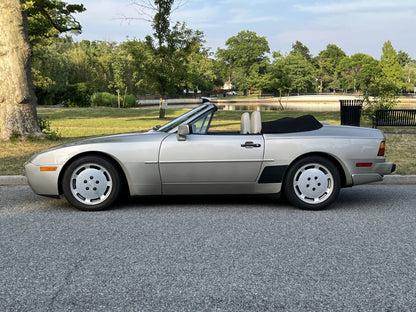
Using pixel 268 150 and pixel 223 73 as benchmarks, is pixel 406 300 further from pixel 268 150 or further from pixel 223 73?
pixel 223 73

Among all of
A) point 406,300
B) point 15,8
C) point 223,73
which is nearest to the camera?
point 406,300

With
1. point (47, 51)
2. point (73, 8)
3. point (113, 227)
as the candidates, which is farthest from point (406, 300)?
point (47, 51)

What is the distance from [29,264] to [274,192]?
9.62ft

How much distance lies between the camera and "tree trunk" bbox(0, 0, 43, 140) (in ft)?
36.4

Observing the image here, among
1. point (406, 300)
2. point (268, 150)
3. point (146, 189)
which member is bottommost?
point (406, 300)

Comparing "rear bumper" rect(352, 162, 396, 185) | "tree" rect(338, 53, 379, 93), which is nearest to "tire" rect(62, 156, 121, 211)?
"rear bumper" rect(352, 162, 396, 185)

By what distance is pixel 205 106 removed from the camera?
575cm

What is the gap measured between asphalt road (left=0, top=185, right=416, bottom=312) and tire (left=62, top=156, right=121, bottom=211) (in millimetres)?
187

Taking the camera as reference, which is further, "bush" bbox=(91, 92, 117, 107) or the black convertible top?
"bush" bbox=(91, 92, 117, 107)

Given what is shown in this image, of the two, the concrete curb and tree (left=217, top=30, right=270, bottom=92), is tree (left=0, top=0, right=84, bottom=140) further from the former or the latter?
tree (left=217, top=30, right=270, bottom=92)

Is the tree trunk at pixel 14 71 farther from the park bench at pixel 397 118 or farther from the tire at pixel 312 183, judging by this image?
the park bench at pixel 397 118

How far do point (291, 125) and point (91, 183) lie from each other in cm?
258

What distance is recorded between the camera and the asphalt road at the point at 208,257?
2.90 meters

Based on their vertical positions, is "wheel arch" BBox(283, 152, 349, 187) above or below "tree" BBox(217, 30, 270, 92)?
below
